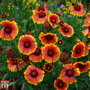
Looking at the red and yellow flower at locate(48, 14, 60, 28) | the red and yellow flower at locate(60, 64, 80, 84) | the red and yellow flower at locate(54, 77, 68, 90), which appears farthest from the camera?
the red and yellow flower at locate(48, 14, 60, 28)

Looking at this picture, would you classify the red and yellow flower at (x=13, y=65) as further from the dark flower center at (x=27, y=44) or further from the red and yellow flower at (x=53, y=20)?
the red and yellow flower at (x=53, y=20)

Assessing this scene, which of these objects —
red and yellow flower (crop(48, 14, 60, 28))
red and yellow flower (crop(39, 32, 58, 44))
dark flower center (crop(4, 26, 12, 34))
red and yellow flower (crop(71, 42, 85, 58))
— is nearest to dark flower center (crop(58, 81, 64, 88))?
red and yellow flower (crop(71, 42, 85, 58))

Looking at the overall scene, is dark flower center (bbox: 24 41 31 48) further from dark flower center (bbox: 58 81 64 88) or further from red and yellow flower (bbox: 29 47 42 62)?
dark flower center (bbox: 58 81 64 88)

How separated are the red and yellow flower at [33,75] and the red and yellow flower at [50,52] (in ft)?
0.45

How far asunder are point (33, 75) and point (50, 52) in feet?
0.79

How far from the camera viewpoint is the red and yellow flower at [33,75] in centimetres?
114

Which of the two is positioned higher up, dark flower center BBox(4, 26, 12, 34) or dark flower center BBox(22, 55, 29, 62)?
dark flower center BBox(4, 26, 12, 34)

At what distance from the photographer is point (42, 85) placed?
137 centimetres

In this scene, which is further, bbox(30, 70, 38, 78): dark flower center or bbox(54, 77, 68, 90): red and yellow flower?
bbox(54, 77, 68, 90): red and yellow flower

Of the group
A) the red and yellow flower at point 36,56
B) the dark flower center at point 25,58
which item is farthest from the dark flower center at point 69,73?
the dark flower center at point 25,58

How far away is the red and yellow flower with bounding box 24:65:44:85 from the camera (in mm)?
1140

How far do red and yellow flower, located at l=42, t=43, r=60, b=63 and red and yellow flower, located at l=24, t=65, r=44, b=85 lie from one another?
136mm

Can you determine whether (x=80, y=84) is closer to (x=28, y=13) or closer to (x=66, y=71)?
(x=66, y=71)

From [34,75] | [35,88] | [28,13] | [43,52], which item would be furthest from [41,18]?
[28,13]
